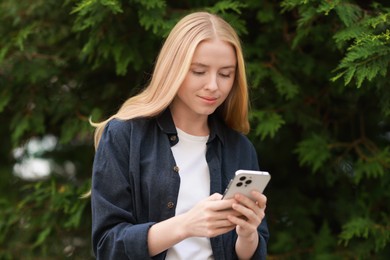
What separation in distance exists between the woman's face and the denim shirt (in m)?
0.15

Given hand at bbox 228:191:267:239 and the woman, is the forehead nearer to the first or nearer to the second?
the woman

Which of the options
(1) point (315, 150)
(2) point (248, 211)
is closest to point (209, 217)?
(2) point (248, 211)

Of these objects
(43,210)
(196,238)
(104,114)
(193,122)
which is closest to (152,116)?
(193,122)

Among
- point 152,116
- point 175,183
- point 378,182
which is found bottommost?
point 378,182

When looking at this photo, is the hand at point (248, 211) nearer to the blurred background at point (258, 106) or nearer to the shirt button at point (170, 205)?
the shirt button at point (170, 205)

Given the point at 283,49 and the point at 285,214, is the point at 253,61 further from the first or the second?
the point at 285,214

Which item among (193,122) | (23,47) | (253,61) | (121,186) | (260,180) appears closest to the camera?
(260,180)

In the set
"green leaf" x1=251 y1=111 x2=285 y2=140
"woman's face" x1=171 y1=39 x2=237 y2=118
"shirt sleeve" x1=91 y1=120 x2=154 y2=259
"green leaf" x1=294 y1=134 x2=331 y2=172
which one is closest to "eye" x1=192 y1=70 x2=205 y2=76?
"woman's face" x1=171 y1=39 x2=237 y2=118

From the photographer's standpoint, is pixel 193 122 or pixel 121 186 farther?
pixel 193 122

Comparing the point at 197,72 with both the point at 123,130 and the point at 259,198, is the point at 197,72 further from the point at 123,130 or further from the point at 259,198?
the point at 259,198

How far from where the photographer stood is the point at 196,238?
2477 millimetres

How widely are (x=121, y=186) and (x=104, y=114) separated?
1.69m

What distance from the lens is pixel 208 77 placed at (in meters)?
2.48

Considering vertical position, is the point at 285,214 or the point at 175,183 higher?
the point at 175,183
